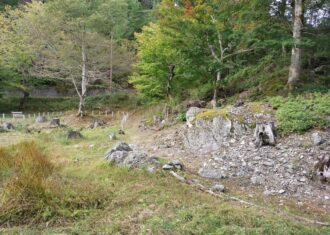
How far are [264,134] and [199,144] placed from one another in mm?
1986

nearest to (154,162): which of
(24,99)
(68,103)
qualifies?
(68,103)

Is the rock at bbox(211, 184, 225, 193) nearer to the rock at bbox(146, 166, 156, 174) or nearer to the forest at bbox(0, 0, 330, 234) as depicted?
the forest at bbox(0, 0, 330, 234)

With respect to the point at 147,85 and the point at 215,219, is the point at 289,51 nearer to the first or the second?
the point at 147,85

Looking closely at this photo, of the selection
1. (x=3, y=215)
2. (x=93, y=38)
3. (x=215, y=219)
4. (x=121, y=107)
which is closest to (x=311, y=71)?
(x=215, y=219)

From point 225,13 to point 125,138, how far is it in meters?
6.52

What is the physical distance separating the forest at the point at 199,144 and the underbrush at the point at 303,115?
40mm

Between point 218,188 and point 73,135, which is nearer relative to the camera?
point 218,188

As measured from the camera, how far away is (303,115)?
28.2 ft

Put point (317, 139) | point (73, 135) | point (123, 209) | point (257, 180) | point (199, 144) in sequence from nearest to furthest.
→ point (123, 209) → point (257, 180) → point (317, 139) → point (199, 144) → point (73, 135)

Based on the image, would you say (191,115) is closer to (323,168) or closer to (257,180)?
(257,180)

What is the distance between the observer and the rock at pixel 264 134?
8.07m

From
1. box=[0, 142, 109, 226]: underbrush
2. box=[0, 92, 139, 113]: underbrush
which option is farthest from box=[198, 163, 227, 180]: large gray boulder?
box=[0, 92, 139, 113]: underbrush

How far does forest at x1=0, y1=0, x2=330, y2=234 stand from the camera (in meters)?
4.88

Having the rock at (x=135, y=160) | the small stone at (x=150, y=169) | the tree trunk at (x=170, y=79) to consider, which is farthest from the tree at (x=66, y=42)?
the small stone at (x=150, y=169)
